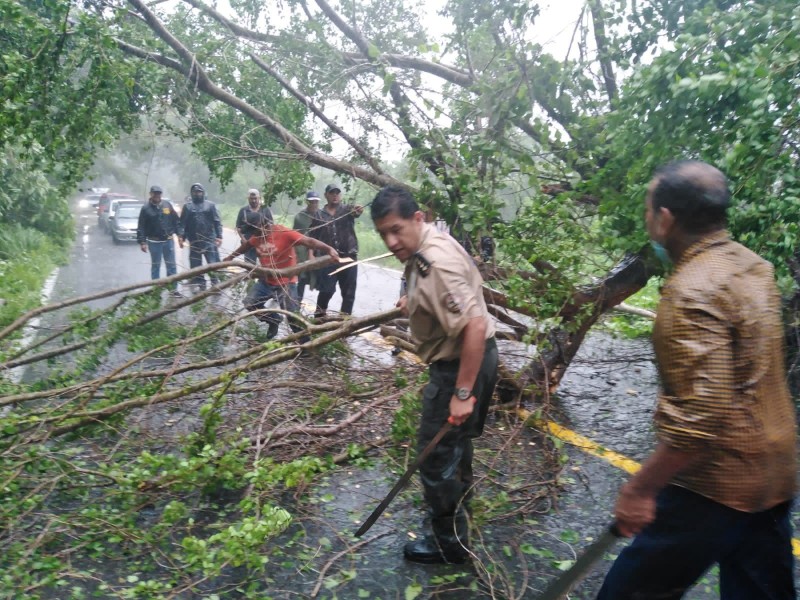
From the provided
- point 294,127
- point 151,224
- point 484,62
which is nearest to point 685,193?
point 484,62

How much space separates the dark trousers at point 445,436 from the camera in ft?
10.3

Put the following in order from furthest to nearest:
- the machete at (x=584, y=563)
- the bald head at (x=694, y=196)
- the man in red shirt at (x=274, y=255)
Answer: the man in red shirt at (x=274, y=255), the machete at (x=584, y=563), the bald head at (x=694, y=196)

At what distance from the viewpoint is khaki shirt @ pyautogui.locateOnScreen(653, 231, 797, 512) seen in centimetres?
181

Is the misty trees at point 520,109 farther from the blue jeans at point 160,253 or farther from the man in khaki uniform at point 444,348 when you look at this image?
the blue jeans at point 160,253

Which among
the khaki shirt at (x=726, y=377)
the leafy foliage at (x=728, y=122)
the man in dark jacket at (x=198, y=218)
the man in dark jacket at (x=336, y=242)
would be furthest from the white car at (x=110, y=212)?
the khaki shirt at (x=726, y=377)

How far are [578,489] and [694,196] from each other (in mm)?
2556

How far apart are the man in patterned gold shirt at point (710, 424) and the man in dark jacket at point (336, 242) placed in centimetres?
578

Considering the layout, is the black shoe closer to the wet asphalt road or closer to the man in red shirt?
the wet asphalt road

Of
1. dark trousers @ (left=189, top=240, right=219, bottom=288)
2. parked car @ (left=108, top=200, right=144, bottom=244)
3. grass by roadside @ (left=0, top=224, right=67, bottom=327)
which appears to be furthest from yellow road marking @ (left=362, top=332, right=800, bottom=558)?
parked car @ (left=108, top=200, right=144, bottom=244)

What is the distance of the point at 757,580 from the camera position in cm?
210

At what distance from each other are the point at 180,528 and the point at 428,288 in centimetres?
186

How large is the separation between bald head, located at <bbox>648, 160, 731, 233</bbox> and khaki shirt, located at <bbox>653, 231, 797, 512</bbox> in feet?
0.18

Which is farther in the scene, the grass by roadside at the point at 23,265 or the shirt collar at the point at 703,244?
the grass by roadside at the point at 23,265

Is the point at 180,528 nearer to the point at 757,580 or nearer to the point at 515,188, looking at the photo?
the point at 757,580
